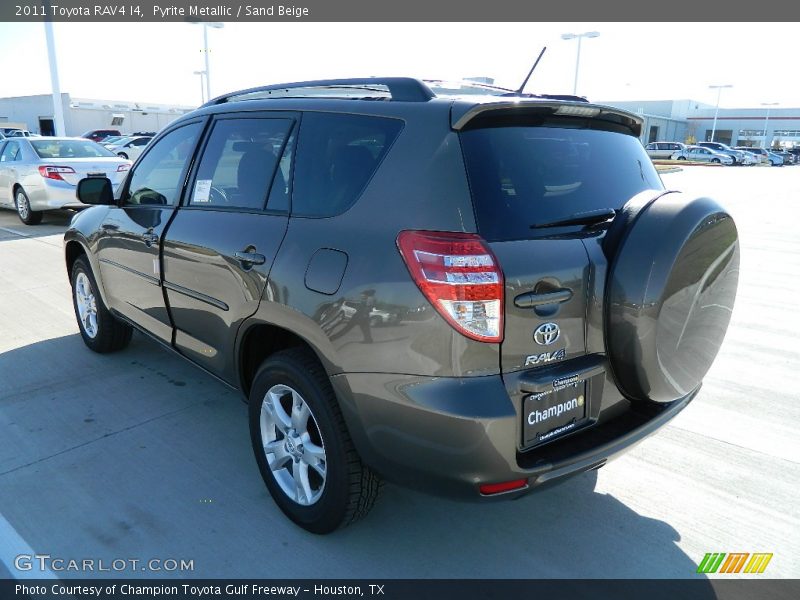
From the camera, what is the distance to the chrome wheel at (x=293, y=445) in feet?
8.50

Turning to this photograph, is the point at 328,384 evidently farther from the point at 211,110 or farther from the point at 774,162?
the point at 774,162

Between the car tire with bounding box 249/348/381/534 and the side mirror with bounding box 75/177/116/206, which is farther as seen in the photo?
the side mirror with bounding box 75/177/116/206

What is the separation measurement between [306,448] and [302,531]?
41 centimetres

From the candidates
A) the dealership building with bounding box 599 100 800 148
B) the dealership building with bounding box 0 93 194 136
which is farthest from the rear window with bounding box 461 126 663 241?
the dealership building with bounding box 599 100 800 148

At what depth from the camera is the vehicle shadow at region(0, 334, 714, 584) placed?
2.52 meters

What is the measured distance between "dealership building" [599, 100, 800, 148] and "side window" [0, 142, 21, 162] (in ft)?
267

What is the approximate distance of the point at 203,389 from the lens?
4.16 metres

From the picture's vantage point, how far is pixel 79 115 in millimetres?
49969

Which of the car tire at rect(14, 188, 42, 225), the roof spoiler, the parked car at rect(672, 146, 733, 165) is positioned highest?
the roof spoiler

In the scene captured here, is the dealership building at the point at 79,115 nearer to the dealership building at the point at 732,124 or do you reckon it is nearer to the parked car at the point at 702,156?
the parked car at the point at 702,156

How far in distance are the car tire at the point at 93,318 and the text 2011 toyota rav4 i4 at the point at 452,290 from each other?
1.97 metres

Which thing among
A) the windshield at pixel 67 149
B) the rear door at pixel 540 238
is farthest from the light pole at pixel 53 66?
the rear door at pixel 540 238

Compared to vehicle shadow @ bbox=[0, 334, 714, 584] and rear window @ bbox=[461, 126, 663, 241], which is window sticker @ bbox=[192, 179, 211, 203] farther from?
rear window @ bbox=[461, 126, 663, 241]

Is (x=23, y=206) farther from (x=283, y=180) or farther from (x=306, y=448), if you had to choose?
(x=306, y=448)
